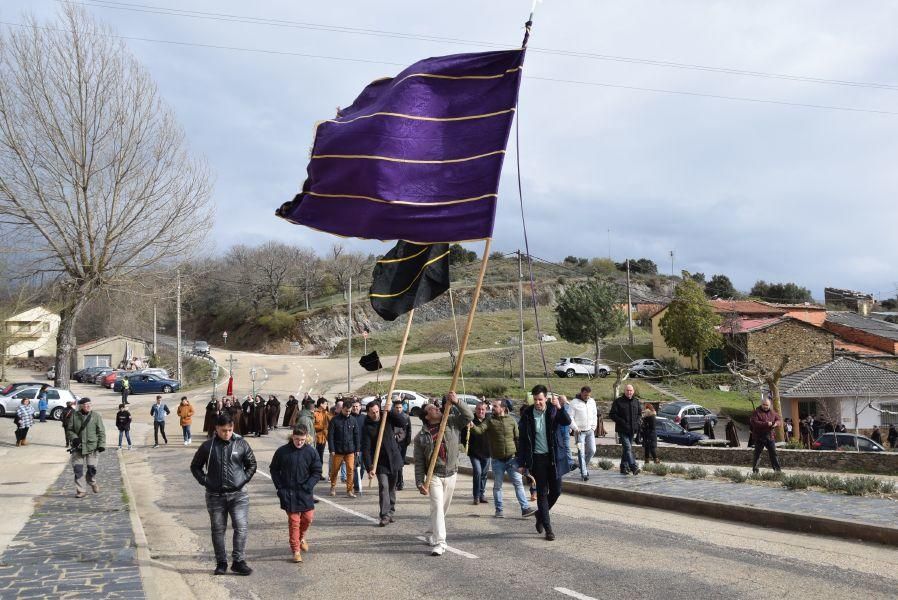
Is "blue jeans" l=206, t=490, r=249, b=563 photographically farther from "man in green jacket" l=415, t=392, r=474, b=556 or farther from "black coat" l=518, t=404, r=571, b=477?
"black coat" l=518, t=404, r=571, b=477

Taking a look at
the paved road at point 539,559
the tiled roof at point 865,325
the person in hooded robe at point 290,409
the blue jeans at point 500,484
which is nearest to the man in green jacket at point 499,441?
the blue jeans at point 500,484

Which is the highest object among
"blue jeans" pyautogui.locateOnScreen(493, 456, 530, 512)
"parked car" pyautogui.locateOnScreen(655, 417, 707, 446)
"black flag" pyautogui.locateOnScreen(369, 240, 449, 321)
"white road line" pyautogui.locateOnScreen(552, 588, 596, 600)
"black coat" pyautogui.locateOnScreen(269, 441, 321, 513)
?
"black flag" pyautogui.locateOnScreen(369, 240, 449, 321)

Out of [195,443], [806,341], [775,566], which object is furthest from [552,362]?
[775,566]

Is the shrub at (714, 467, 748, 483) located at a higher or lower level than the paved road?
higher

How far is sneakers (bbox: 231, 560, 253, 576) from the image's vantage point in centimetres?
773

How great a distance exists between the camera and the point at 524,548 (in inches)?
337

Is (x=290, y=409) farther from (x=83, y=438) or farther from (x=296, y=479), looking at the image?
(x=296, y=479)

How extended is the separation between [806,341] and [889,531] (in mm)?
44935

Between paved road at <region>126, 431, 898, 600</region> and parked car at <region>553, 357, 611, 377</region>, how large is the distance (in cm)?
3975

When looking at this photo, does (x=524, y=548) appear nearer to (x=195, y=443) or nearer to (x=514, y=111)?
(x=514, y=111)

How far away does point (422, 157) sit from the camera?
9.09 m

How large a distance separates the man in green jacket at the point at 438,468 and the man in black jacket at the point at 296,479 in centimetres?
135

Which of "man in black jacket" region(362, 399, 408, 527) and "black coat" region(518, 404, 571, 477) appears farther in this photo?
"man in black jacket" region(362, 399, 408, 527)

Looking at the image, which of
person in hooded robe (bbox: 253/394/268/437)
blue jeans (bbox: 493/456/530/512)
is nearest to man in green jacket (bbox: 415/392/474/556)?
blue jeans (bbox: 493/456/530/512)
